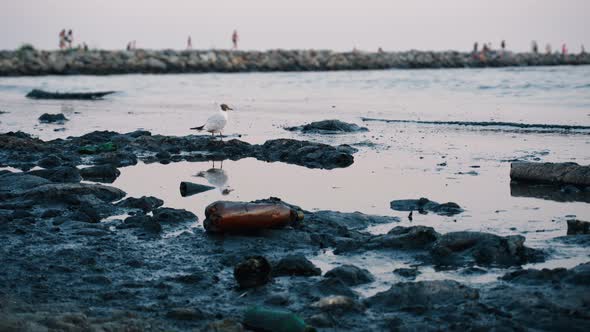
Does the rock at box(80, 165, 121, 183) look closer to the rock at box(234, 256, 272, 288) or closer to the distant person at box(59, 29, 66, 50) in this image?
the rock at box(234, 256, 272, 288)

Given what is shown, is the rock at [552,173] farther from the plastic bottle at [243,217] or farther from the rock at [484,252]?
the plastic bottle at [243,217]

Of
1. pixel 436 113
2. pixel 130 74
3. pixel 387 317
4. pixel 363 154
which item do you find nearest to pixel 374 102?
pixel 436 113

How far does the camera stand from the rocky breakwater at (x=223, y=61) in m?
50.6

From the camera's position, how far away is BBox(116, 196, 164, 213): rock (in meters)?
7.79

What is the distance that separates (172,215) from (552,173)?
4.32 metres

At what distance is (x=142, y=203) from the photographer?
7824 mm

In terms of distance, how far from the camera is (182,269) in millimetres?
5676

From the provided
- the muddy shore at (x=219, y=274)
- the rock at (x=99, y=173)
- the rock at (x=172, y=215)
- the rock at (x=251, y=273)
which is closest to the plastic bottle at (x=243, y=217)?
the muddy shore at (x=219, y=274)

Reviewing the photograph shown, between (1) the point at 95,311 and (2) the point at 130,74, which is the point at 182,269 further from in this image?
(2) the point at 130,74

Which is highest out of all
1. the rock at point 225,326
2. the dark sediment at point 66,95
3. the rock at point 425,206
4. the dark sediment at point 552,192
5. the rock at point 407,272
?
the dark sediment at point 66,95

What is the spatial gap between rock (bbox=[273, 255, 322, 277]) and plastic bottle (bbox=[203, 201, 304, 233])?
3.62ft

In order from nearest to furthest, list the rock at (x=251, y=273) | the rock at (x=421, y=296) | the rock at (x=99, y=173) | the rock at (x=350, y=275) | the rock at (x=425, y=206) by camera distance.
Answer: the rock at (x=421, y=296), the rock at (x=251, y=273), the rock at (x=350, y=275), the rock at (x=425, y=206), the rock at (x=99, y=173)

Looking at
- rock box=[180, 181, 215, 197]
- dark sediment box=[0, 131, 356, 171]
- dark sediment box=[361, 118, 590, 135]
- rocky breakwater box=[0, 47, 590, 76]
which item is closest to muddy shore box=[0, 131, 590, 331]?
rock box=[180, 181, 215, 197]

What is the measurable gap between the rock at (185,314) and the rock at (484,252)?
196 centimetres
